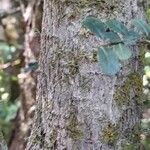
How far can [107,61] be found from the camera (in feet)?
2.94

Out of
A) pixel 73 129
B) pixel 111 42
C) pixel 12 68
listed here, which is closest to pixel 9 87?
pixel 12 68

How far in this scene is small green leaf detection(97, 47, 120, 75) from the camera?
894 mm

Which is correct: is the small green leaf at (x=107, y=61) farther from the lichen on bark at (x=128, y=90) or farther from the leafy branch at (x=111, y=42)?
the lichen on bark at (x=128, y=90)

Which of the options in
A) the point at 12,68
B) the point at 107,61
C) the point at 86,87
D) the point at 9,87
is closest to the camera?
the point at 107,61

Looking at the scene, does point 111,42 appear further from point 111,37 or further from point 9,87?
point 9,87

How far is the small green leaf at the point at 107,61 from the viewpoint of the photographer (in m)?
0.89

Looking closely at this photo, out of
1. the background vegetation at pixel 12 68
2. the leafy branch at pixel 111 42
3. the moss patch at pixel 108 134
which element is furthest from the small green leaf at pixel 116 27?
the background vegetation at pixel 12 68

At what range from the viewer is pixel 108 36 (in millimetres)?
925

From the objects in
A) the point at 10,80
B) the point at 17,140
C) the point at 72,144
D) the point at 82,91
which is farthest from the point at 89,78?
the point at 10,80

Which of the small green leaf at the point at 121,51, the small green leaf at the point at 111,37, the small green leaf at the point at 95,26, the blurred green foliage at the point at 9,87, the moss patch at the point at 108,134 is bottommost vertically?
the moss patch at the point at 108,134

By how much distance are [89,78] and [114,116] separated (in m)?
0.11

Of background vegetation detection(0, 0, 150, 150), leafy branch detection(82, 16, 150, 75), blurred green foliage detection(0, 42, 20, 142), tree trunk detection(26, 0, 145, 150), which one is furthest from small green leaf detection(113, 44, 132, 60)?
blurred green foliage detection(0, 42, 20, 142)

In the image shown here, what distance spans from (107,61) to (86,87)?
226 millimetres

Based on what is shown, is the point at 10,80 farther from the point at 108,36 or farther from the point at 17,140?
the point at 108,36
